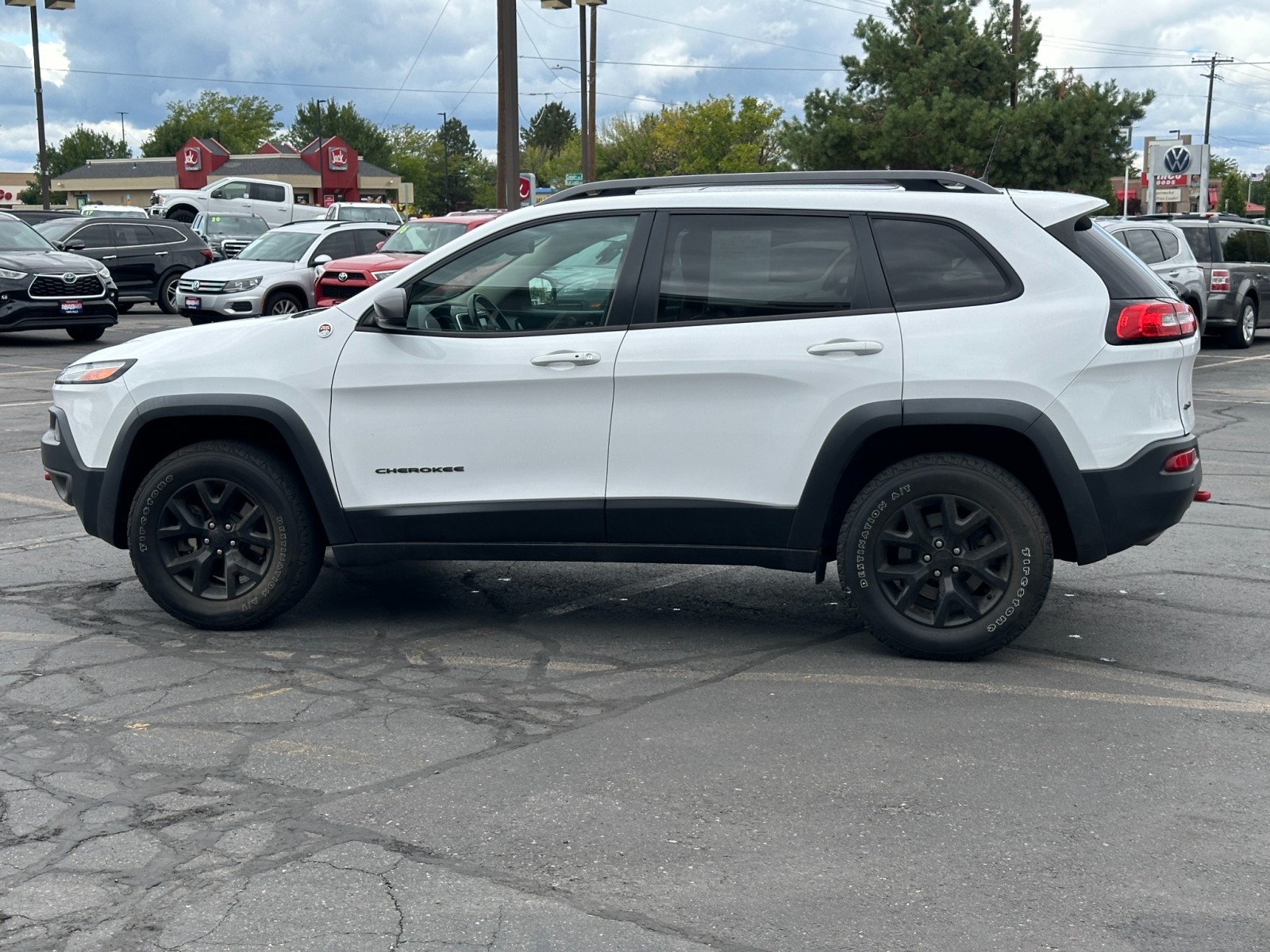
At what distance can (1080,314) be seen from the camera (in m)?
5.51

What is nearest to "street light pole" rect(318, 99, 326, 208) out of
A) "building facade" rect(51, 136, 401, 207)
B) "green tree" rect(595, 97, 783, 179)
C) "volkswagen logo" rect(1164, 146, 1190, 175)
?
"building facade" rect(51, 136, 401, 207)

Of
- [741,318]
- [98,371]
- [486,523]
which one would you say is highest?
[741,318]

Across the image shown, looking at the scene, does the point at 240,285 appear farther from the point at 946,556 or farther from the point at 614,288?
the point at 946,556

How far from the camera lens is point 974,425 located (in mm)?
5559

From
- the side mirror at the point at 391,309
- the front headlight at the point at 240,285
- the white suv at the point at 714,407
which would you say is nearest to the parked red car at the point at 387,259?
the front headlight at the point at 240,285

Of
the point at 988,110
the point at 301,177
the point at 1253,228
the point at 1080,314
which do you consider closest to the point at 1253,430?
the point at 1080,314

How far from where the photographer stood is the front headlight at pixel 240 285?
21.9 metres

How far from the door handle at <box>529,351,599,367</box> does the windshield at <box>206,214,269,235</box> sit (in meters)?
31.4

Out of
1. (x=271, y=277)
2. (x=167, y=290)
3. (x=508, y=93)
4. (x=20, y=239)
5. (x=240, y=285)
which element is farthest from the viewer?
(x=167, y=290)

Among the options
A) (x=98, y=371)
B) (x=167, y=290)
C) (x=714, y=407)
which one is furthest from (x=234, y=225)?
(x=714, y=407)

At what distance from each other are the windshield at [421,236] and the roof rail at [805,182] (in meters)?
14.5

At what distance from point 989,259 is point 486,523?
2.20 m

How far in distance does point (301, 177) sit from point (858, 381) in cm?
11148

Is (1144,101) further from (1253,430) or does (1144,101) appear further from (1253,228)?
(1253,430)
